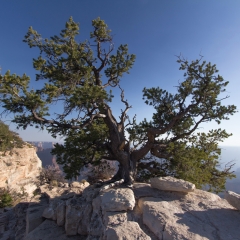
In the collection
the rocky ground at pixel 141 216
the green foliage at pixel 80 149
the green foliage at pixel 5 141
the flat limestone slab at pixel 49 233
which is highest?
the green foliage at pixel 5 141

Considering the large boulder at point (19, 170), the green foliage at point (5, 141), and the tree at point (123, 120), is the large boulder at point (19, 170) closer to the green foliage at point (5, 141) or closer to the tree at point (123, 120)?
the green foliage at point (5, 141)

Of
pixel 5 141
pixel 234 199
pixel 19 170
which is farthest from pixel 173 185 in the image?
pixel 5 141

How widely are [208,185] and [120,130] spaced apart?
593 centimetres

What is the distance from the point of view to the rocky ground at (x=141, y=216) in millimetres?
4531

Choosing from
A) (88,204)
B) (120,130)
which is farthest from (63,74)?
(88,204)

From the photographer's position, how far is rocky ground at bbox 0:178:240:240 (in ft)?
14.9

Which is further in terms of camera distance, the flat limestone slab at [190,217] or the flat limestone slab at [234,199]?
the flat limestone slab at [234,199]

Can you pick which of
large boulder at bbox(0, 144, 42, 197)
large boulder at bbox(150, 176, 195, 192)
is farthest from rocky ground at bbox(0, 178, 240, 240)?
large boulder at bbox(0, 144, 42, 197)

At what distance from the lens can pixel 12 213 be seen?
417 inches

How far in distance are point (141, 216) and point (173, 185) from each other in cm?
185

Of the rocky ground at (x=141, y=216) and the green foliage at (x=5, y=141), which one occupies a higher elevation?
the green foliage at (x=5, y=141)

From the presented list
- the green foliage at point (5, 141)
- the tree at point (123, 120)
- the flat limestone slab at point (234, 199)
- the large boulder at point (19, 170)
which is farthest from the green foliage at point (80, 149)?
the green foliage at point (5, 141)

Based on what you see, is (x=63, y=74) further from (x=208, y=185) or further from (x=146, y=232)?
(x=208, y=185)

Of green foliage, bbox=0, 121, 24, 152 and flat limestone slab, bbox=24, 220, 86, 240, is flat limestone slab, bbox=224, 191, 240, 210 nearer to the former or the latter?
flat limestone slab, bbox=24, 220, 86, 240
